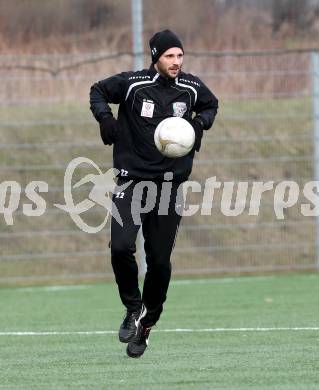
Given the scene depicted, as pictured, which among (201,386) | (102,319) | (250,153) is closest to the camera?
(201,386)

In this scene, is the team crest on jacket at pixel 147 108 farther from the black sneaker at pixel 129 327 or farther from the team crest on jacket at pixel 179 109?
the black sneaker at pixel 129 327

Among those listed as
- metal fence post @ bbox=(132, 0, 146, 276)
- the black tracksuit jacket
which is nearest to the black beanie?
the black tracksuit jacket

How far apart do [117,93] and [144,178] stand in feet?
1.88

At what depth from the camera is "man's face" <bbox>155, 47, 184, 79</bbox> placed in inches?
289

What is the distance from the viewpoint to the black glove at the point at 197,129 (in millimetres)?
7373

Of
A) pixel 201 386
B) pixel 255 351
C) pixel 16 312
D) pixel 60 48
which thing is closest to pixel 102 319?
pixel 16 312

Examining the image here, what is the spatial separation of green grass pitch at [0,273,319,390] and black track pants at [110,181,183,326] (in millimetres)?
368

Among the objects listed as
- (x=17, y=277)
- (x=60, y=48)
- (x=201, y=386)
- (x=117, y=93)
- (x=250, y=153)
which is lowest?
(x=17, y=277)

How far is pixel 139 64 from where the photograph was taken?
13.4 m

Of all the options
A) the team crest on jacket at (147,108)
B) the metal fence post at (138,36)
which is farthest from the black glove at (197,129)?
the metal fence post at (138,36)

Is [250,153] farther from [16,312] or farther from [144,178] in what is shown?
[144,178]

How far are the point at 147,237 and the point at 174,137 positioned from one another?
753 mm

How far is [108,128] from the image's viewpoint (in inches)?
286

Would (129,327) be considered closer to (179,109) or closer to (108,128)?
(108,128)
